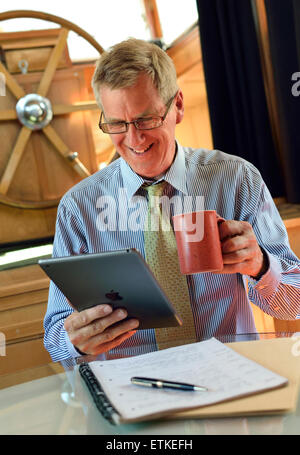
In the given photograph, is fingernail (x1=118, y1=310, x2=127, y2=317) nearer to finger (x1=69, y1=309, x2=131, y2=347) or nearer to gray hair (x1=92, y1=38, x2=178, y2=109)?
finger (x1=69, y1=309, x2=131, y2=347)

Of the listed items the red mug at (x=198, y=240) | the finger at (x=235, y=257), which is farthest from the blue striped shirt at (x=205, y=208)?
the red mug at (x=198, y=240)

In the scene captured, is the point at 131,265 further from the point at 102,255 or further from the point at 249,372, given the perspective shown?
the point at 249,372

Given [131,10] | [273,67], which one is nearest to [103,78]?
[273,67]

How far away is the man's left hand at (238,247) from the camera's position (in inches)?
40.1

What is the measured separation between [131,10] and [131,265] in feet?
7.14

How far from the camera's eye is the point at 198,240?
3.01 ft

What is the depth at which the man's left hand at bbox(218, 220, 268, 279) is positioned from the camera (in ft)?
3.34

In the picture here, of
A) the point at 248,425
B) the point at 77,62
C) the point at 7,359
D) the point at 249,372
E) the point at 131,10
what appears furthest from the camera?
the point at 131,10

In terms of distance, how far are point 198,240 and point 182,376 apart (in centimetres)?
23

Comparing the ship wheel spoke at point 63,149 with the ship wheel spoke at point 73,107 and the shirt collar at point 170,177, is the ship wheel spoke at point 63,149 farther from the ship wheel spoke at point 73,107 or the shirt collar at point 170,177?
the shirt collar at point 170,177

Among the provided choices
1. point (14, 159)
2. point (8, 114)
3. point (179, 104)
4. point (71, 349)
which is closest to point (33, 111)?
point (8, 114)

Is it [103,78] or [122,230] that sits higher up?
[103,78]

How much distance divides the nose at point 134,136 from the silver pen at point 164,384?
2.10ft

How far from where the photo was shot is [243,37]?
233 centimetres
